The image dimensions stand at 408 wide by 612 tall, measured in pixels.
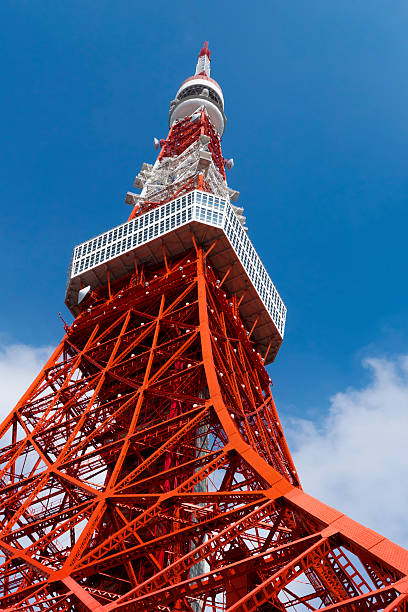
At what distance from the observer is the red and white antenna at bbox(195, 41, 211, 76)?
235 feet

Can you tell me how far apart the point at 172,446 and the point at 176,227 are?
17.3 m

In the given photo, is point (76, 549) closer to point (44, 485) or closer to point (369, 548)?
point (44, 485)

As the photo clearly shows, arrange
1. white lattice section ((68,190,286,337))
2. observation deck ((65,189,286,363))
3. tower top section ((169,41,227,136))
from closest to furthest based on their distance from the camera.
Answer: observation deck ((65,189,286,363))
white lattice section ((68,190,286,337))
tower top section ((169,41,227,136))

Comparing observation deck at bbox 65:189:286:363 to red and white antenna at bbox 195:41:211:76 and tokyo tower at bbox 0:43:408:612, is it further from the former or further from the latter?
red and white antenna at bbox 195:41:211:76

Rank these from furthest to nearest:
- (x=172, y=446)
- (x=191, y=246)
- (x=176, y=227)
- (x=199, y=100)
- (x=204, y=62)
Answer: (x=204, y=62), (x=199, y=100), (x=191, y=246), (x=176, y=227), (x=172, y=446)

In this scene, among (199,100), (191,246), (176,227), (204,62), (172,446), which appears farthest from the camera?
(204,62)

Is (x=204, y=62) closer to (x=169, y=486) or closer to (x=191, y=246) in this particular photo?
(x=191, y=246)

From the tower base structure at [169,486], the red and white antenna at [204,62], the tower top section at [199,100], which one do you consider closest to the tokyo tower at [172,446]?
the tower base structure at [169,486]

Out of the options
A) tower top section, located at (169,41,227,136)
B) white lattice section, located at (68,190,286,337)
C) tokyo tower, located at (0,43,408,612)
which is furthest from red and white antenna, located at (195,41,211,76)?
white lattice section, located at (68,190,286,337)

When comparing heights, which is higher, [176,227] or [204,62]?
[204,62]

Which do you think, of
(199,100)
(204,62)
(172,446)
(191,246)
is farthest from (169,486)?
(204,62)

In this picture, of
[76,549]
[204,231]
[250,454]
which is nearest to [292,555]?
[250,454]

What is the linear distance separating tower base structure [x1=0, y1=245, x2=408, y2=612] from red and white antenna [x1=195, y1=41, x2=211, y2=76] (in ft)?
133

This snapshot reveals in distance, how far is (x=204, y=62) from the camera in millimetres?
73062
